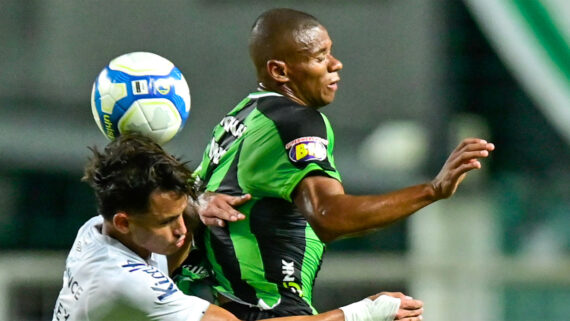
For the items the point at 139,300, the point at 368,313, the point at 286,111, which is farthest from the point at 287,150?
the point at 139,300

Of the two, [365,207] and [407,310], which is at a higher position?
[365,207]

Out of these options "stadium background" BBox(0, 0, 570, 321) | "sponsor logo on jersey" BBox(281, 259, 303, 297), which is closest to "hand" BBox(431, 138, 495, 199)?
"sponsor logo on jersey" BBox(281, 259, 303, 297)

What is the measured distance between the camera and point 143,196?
524cm

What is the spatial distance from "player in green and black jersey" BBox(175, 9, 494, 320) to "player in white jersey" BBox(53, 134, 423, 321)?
0.23 m

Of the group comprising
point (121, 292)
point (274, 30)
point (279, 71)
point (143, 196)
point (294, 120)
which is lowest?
point (121, 292)

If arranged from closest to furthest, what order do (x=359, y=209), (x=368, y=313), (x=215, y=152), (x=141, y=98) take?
(x=359, y=209) → (x=368, y=313) → (x=141, y=98) → (x=215, y=152)

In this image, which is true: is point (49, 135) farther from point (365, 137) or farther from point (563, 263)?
point (563, 263)

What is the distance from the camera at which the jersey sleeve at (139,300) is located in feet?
17.1

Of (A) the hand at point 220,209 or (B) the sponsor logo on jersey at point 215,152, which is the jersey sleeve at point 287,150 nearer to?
(A) the hand at point 220,209

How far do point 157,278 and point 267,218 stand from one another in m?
0.53

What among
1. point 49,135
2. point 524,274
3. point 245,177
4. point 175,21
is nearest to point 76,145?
point 49,135

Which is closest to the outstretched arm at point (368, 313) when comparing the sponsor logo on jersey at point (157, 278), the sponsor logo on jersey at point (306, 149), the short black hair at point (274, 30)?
the sponsor logo on jersey at point (157, 278)

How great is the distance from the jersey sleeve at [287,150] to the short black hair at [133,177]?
0.92ft

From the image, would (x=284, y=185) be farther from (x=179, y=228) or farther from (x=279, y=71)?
(x=279, y=71)
